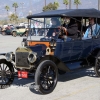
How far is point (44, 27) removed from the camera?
8.66 metres

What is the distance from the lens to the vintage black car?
723cm

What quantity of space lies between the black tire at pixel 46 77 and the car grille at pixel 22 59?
0.46 metres

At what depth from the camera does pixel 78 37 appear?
8703 millimetres

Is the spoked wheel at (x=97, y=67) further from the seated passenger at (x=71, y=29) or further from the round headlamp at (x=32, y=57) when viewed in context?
the round headlamp at (x=32, y=57)

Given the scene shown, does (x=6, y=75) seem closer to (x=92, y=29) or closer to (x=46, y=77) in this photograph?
(x=46, y=77)

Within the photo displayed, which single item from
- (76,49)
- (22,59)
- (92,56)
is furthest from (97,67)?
(22,59)

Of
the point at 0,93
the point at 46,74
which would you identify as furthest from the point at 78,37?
the point at 0,93

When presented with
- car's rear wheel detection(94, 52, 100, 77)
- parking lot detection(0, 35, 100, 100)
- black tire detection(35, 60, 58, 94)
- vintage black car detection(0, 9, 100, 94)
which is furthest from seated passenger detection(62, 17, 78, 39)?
black tire detection(35, 60, 58, 94)

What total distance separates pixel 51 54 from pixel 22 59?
829 mm

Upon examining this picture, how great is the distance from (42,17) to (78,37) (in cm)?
117

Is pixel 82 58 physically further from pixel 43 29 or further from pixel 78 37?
pixel 43 29

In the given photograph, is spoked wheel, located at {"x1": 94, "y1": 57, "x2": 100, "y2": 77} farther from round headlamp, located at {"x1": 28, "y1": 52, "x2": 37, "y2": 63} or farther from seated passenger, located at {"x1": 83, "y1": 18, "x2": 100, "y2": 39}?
round headlamp, located at {"x1": 28, "y1": 52, "x2": 37, "y2": 63}

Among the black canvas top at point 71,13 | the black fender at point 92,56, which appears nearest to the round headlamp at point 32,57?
the black canvas top at point 71,13

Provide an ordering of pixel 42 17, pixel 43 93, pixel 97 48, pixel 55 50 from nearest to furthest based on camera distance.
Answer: pixel 43 93
pixel 55 50
pixel 42 17
pixel 97 48
